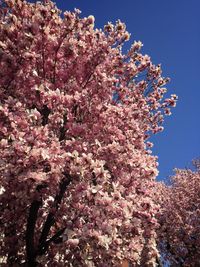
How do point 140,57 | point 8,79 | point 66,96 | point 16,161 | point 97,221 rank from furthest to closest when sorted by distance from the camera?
point 140,57 → point 8,79 → point 66,96 → point 97,221 → point 16,161

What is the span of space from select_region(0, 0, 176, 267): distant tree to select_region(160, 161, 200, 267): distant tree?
2048 centimetres

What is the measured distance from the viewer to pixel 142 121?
15906mm

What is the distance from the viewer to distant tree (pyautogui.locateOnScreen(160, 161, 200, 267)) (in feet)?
105

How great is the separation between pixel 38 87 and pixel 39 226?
4821 millimetres

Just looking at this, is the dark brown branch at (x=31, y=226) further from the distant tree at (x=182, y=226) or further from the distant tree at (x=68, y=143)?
the distant tree at (x=182, y=226)

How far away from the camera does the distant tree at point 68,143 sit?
9211 mm

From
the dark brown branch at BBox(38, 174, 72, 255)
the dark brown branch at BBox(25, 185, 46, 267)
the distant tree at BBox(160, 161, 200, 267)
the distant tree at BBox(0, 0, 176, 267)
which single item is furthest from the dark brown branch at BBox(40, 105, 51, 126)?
the distant tree at BBox(160, 161, 200, 267)

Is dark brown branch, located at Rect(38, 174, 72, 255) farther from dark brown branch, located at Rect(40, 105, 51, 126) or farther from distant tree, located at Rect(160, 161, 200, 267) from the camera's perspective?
distant tree, located at Rect(160, 161, 200, 267)

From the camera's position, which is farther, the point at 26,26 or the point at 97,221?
the point at 26,26

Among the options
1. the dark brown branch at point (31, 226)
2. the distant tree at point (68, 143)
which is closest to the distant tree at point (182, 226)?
the distant tree at point (68, 143)

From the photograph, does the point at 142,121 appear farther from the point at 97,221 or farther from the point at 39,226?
the point at 97,221

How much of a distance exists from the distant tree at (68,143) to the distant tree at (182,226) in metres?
20.5

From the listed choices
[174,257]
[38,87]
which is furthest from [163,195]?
[38,87]

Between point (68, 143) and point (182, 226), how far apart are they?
25274 millimetres
